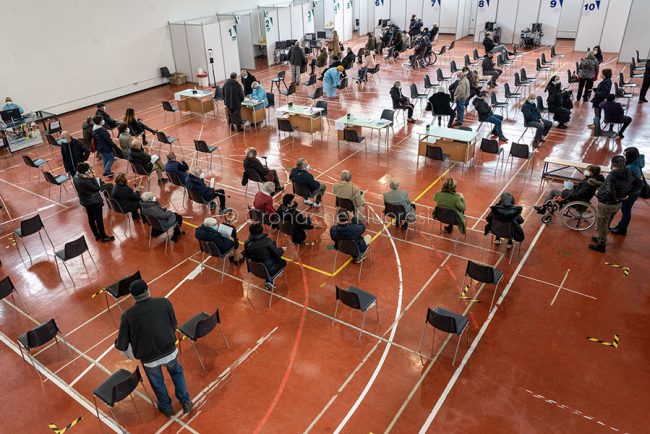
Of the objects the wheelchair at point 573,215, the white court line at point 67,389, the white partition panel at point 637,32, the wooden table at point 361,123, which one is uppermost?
the white partition panel at point 637,32

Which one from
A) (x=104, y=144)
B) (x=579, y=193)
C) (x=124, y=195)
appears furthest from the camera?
(x=104, y=144)

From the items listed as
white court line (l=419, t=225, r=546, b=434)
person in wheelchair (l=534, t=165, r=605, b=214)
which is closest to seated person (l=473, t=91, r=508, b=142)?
person in wheelchair (l=534, t=165, r=605, b=214)

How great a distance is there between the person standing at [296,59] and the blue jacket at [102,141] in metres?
9.88

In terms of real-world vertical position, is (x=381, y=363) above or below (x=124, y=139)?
below

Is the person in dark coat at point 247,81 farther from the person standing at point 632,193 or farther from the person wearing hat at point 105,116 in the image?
the person standing at point 632,193

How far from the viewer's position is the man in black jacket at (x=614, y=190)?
8414 millimetres

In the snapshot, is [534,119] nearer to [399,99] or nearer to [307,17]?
[399,99]

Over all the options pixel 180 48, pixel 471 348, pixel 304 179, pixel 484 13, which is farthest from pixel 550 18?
pixel 471 348

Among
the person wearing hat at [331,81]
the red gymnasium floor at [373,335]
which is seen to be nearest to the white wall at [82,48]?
the red gymnasium floor at [373,335]

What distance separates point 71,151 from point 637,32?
23.0 metres

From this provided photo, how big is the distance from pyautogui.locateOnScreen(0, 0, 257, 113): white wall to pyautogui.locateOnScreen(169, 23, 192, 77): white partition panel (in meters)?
0.23

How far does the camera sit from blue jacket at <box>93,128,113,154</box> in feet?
40.9

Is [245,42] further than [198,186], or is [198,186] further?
[245,42]

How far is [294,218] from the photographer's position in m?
9.22
